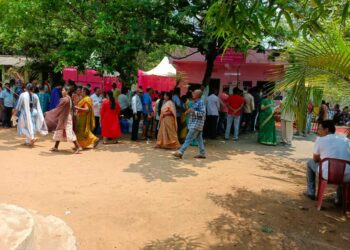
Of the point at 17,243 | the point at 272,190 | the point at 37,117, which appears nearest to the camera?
the point at 17,243

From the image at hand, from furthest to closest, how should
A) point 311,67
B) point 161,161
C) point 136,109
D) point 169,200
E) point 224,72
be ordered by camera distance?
point 224,72 → point 136,109 → point 161,161 → point 169,200 → point 311,67

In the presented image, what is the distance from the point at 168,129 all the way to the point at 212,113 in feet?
6.71

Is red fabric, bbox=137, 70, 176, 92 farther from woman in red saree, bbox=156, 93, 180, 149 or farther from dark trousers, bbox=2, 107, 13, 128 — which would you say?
woman in red saree, bbox=156, 93, 180, 149

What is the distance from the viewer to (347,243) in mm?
4344

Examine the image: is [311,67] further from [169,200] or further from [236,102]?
[236,102]

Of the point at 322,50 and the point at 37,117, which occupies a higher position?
the point at 322,50

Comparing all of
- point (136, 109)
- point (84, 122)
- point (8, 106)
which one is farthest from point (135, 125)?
point (8, 106)

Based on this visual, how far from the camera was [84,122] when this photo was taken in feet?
28.7

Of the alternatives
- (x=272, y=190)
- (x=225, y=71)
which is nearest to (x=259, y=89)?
(x=225, y=71)

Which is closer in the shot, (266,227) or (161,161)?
(266,227)

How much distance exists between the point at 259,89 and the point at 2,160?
30.6ft

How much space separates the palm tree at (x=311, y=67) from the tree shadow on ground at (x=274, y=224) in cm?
128

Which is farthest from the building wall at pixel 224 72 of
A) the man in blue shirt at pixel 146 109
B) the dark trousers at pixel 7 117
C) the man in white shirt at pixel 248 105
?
the dark trousers at pixel 7 117

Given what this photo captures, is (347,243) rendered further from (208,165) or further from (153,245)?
(208,165)
